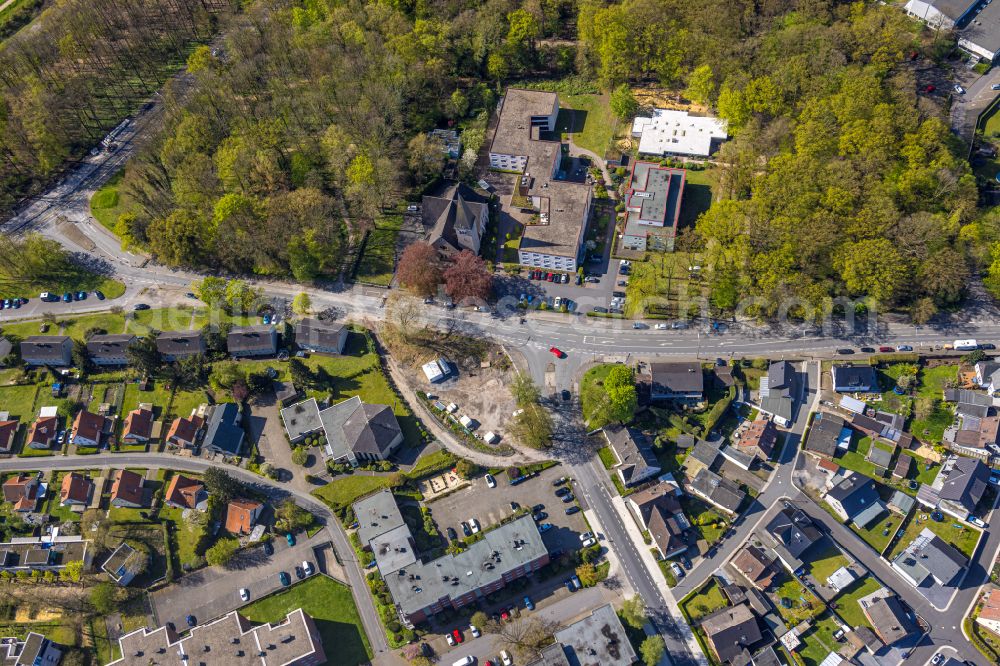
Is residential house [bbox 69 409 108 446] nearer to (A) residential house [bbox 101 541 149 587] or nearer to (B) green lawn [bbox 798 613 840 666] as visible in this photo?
(A) residential house [bbox 101 541 149 587]

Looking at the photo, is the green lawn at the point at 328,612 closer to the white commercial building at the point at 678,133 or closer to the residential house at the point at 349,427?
the residential house at the point at 349,427

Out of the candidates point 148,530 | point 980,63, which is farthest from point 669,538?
point 980,63

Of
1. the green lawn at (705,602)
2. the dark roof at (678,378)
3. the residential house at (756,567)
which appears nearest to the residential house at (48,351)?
the dark roof at (678,378)

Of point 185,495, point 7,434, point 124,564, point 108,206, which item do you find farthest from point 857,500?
point 108,206

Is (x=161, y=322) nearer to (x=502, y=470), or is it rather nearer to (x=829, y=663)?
(x=502, y=470)

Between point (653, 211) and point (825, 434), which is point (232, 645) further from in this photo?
point (653, 211)

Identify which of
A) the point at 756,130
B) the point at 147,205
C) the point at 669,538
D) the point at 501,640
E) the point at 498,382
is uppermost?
the point at 756,130

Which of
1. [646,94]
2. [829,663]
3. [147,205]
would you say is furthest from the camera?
[646,94]

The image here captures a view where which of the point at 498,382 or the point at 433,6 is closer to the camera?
the point at 498,382
